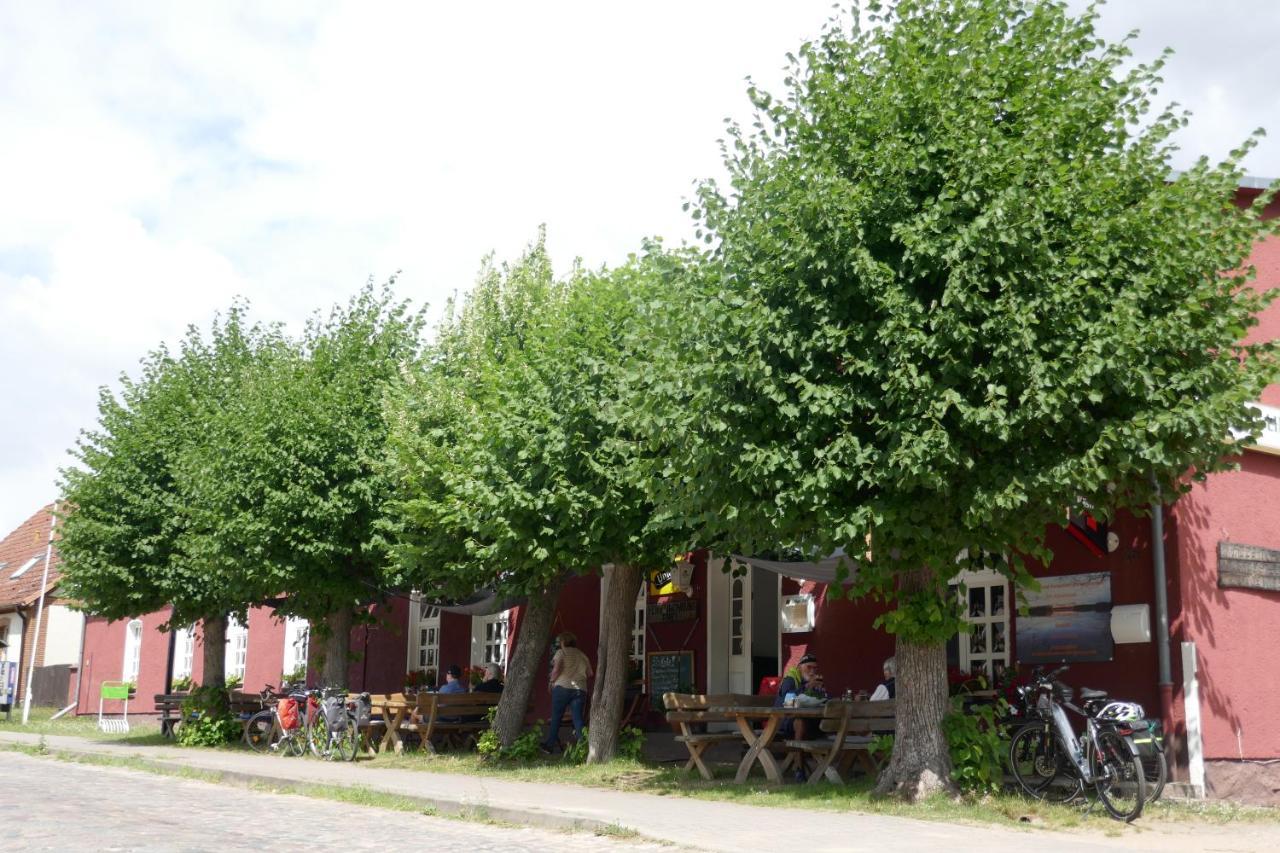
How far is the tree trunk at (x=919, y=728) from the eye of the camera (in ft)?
39.3

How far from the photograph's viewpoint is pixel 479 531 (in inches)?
610

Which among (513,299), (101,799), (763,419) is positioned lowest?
(101,799)

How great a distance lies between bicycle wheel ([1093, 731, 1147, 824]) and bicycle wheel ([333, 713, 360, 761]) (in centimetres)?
1084

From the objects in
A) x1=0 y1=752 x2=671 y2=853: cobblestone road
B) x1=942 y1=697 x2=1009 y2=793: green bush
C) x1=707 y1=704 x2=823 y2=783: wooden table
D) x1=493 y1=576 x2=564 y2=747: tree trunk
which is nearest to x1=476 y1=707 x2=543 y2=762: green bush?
x1=493 y1=576 x2=564 y2=747: tree trunk

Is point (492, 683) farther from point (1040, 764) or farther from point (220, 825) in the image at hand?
point (1040, 764)

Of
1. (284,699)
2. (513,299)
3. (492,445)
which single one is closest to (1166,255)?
(492,445)

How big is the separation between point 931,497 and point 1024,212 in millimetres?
2448

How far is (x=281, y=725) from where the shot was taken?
2003cm

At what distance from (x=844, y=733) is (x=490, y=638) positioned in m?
10.8

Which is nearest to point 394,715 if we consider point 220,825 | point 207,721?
point 207,721

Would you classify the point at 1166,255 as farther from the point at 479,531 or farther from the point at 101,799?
the point at 101,799

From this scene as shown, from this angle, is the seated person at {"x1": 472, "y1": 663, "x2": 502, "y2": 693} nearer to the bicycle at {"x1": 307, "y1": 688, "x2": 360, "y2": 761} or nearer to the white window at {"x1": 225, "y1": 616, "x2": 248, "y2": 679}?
the bicycle at {"x1": 307, "y1": 688, "x2": 360, "y2": 761}

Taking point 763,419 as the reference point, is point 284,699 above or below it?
below

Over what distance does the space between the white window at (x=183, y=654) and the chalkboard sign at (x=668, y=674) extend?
17.7 meters
